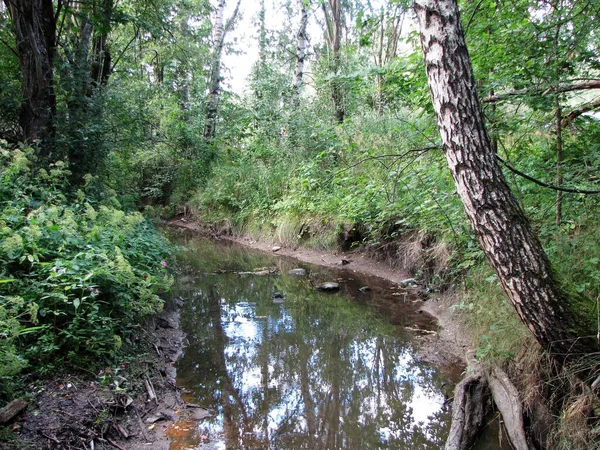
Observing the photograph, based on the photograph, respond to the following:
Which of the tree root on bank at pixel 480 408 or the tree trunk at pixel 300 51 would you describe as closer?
the tree root on bank at pixel 480 408

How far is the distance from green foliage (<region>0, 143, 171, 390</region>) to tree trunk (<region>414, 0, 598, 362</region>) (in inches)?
115

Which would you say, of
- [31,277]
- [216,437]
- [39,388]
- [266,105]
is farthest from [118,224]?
[266,105]

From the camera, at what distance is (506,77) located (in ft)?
13.0

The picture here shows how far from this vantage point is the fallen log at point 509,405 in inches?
112

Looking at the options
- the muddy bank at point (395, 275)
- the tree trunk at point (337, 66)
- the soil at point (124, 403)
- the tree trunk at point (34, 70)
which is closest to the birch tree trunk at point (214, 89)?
the muddy bank at point (395, 275)

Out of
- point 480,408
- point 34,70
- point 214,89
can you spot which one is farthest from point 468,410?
point 214,89

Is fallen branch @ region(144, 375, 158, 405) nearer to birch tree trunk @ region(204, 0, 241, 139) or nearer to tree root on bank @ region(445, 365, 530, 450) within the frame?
tree root on bank @ region(445, 365, 530, 450)

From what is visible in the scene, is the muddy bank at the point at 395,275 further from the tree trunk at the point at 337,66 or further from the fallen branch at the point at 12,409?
the tree trunk at the point at 337,66

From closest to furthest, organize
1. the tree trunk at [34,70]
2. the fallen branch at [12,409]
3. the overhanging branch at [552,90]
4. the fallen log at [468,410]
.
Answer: the fallen branch at [12,409]
the fallen log at [468,410]
the overhanging branch at [552,90]
the tree trunk at [34,70]

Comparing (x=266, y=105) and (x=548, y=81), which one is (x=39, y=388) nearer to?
(x=548, y=81)

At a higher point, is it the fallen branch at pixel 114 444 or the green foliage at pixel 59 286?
the green foliage at pixel 59 286

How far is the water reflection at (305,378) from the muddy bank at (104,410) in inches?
10.7

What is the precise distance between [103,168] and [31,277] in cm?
375

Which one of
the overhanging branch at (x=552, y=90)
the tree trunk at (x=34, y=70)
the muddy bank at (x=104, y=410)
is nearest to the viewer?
the muddy bank at (x=104, y=410)
